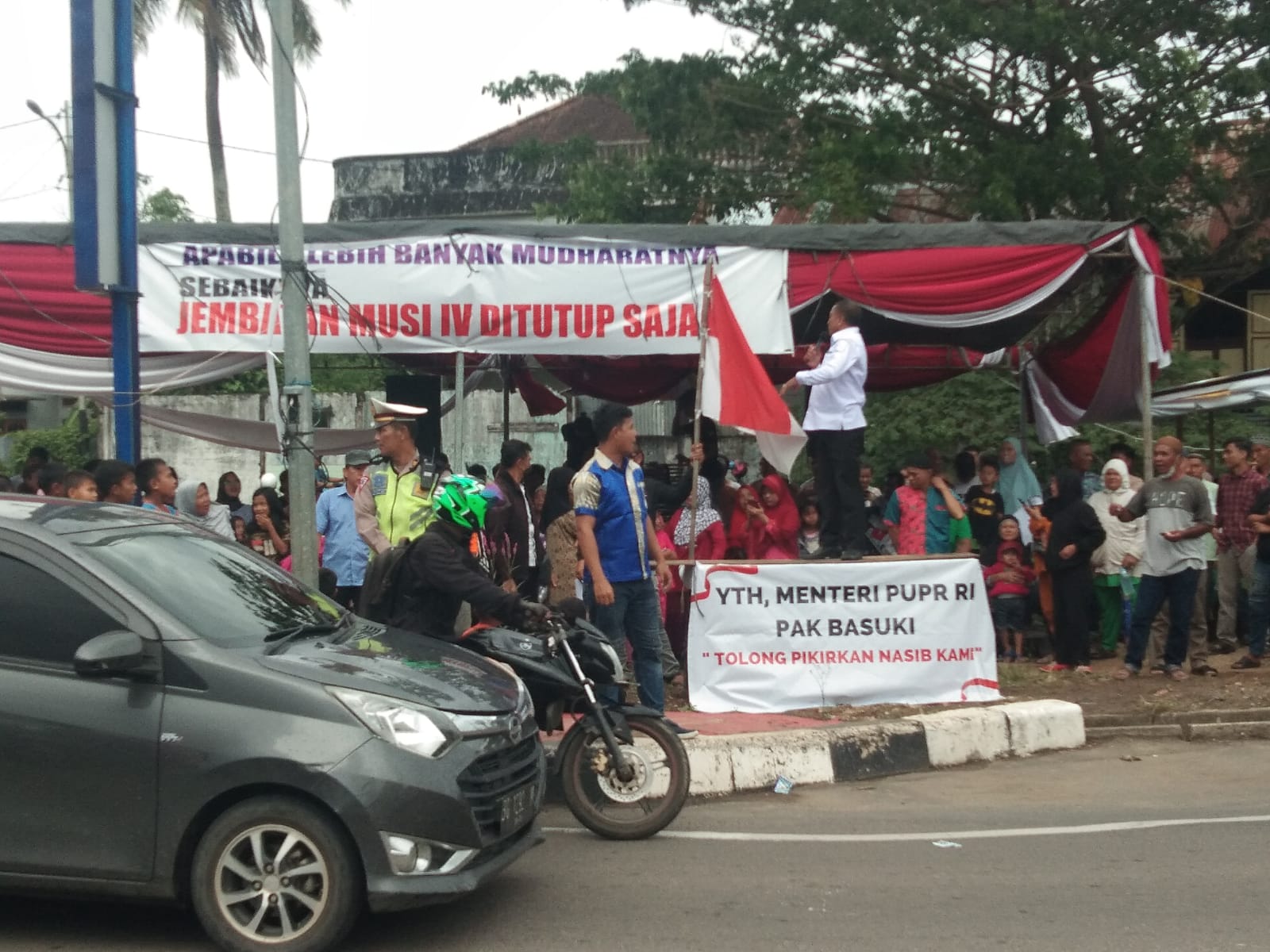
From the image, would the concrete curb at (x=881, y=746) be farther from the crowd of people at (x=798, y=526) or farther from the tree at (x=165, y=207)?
the tree at (x=165, y=207)

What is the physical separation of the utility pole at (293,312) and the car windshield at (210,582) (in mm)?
2439

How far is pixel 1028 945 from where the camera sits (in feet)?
15.7

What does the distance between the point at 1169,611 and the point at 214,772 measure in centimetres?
790

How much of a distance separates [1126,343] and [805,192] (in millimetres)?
4602

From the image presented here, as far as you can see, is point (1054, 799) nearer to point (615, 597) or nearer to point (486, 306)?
point (615, 597)

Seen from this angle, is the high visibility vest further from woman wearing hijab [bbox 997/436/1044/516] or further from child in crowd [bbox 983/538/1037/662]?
woman wearing hijab [bbox 997/436/1044/516]

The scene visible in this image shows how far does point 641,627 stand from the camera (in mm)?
7703

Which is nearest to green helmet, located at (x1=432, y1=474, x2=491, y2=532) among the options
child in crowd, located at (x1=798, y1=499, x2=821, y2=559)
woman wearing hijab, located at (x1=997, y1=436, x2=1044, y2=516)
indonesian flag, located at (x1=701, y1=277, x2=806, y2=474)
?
indonesian flag, located at (x1=701, y1=277, x2=806, y2=474)

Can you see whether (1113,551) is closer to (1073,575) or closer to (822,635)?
(1073,575)

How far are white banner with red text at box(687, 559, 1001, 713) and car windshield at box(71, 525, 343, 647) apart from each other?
143 inches

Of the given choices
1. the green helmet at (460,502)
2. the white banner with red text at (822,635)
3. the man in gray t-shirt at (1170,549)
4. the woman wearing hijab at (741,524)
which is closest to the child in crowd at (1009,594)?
the man in gray t-shirt at (1170,549)

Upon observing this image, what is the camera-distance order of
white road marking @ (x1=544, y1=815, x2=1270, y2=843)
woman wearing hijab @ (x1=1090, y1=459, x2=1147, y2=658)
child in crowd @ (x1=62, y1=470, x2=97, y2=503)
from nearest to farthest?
1. white road marking @ (x1=544, y1=815, x2=1270, y2=843)
2. child in crowd @ (x1=62, y1=470, x2=97, y2=503)
3. woman wearing hijab @ (x1=1090, y1=459, x2=1147, y2=658)

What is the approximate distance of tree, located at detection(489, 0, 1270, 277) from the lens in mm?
14383

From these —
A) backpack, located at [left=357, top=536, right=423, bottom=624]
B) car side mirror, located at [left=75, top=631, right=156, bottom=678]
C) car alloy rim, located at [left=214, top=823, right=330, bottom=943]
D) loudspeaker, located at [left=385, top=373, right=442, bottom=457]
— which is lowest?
car alloy rim, located at [left=214, top=823, right=330, bottom=943]
